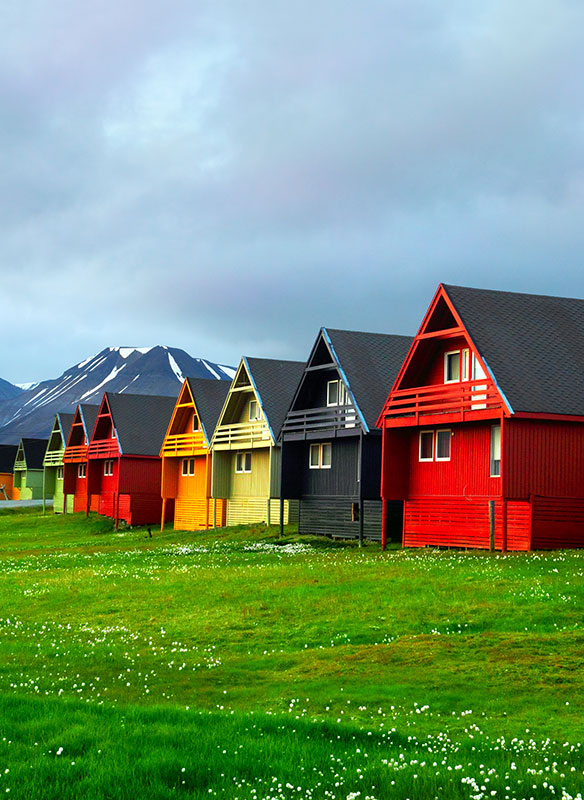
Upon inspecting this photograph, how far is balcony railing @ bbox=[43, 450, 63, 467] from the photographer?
93356 millimetres

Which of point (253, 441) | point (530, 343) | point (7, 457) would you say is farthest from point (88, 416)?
point (7, 457)

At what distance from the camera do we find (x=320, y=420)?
46.7m

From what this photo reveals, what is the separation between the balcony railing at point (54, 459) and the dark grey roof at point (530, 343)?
62.6 metres

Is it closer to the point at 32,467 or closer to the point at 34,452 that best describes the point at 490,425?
the point at 32,467

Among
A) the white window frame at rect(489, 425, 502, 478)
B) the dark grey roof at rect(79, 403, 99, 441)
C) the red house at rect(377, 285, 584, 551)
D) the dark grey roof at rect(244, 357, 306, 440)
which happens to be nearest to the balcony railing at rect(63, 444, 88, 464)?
the dark grey roof at rect(79, 403, 99, 441)

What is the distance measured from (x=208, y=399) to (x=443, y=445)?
27051 mm

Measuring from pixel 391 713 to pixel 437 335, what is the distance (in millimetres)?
25121

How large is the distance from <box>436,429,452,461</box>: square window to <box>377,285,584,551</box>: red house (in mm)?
40

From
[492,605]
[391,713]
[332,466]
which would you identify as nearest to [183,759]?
[391,713]

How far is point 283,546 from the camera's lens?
42031mm

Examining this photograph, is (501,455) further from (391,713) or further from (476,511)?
(391,713)

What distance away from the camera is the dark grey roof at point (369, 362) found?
4366 cm

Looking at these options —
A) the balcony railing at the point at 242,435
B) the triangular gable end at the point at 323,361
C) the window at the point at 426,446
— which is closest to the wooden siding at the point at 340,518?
the window at the point at 426,446

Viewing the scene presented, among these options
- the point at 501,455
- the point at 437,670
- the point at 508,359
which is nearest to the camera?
the point at 437,670
